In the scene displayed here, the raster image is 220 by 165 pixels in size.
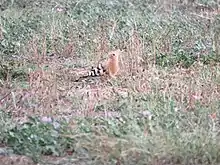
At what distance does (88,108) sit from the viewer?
22.5 ft

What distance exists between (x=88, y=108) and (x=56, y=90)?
978 mm

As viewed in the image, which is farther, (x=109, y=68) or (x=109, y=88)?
(x=109, y=68)

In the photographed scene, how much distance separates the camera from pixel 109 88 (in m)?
8.18

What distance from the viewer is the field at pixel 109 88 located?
5.17m

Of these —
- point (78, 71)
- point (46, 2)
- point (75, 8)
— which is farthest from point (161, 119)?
point (46, 2)

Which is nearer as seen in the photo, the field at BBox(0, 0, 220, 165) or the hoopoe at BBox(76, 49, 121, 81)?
the field at BBox(0, 0, 220, 165)

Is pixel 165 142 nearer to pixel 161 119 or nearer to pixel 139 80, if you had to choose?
pixel 161 119

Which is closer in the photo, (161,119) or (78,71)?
(161,119)

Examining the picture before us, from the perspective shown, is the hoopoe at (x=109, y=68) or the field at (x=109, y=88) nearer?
the field at (x=109, y=88)

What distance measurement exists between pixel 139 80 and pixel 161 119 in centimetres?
218

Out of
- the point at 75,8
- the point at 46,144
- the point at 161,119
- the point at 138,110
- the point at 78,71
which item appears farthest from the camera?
the point at 75,8

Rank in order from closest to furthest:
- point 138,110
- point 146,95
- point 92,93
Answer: point 138,110
point 146,95
point 92,93

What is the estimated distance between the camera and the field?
204 inches

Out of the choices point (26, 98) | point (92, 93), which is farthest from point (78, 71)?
point (26, 98)
